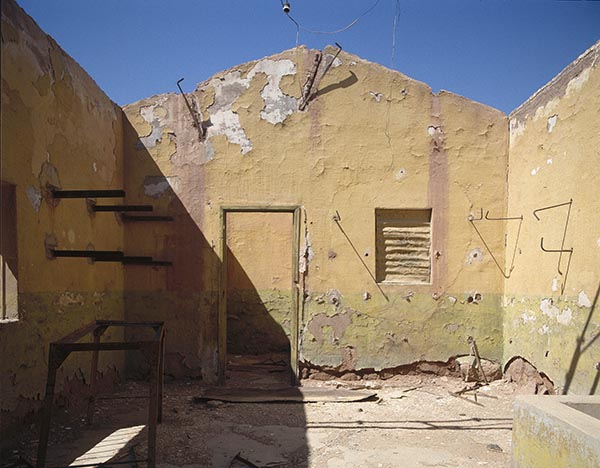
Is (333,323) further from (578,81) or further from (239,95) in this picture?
(578,81)

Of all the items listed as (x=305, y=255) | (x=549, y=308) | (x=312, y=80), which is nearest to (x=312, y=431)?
(x=305, y=255)

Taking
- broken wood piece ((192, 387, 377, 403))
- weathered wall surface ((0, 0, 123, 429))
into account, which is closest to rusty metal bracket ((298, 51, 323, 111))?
weathered wall surface ((0, 0, 123, 429))

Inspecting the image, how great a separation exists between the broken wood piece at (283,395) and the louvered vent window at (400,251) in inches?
59.4

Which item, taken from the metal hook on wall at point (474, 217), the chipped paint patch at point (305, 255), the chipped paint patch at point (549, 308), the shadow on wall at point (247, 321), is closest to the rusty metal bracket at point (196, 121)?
the chipped paint patch at point (305, 255)

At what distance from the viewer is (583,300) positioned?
13.2ft

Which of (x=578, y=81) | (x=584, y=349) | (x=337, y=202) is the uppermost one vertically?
(x=578, y=81)

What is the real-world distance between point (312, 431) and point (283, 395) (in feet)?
3.44

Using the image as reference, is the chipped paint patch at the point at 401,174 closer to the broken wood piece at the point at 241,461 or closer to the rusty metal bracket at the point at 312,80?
the rusty metal bracket at the point at 312,80

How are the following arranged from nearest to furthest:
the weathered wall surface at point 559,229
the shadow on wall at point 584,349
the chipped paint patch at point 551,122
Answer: the shadow on wall at point 584,349 → the weathered wall surface at point 559,229 → the chipped paint patch at point 551,122

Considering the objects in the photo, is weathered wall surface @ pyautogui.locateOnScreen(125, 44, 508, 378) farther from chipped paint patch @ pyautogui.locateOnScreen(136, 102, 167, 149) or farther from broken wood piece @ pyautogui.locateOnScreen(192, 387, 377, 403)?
broken wood piece @ pyautogui.locateOnScreen(192, 387, 377, 403)

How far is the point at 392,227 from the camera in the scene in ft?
18.5

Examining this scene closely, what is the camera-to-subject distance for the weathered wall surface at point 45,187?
3352mm

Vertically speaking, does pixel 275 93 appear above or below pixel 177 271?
above

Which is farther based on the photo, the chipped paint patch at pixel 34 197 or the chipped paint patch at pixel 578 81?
the chipped paint patch at pixel 578 81
